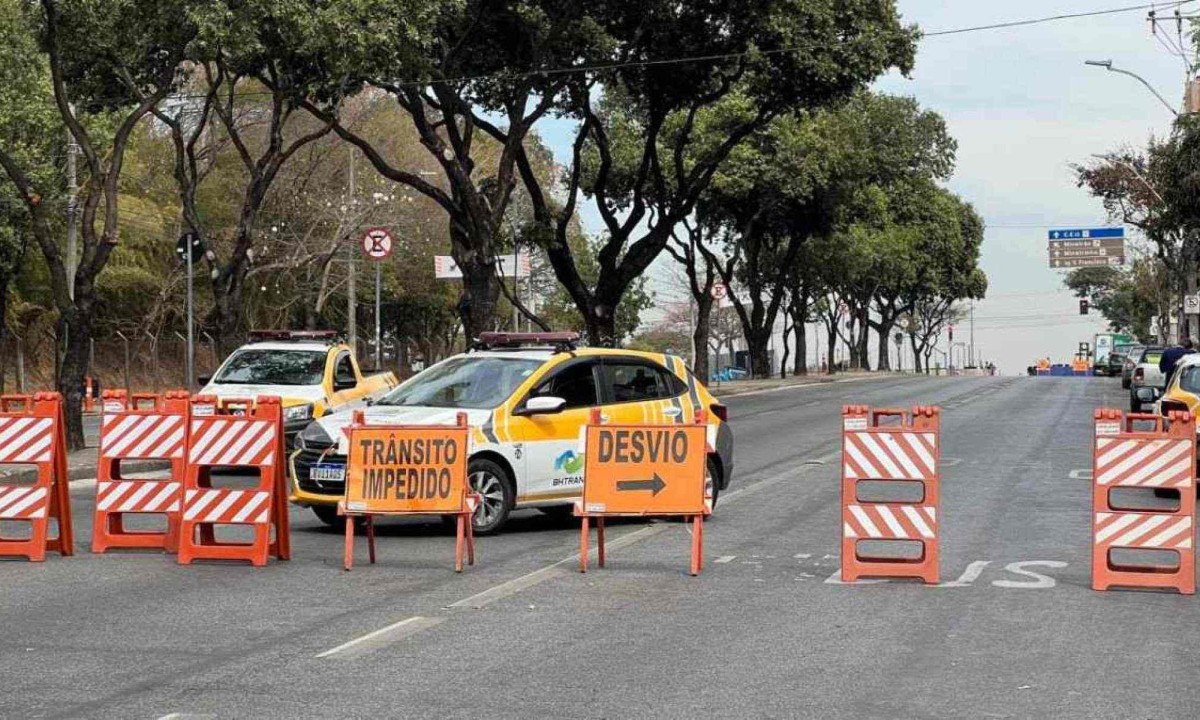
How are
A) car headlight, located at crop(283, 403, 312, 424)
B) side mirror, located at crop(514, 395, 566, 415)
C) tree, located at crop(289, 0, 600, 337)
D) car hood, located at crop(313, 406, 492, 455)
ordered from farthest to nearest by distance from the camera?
tree, located at crop(289, 0, 600, 337) < car headlight, located at crop(283, 403, 312, 424) < side mirror, located at crop(514, 395, 566, 415) < car hood, located at crop(313, 406, 492, 455)

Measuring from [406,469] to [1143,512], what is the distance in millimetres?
5394

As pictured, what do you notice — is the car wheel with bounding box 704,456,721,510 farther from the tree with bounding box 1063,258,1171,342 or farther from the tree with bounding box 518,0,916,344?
the tree with bounding box 1063,258,1171,342

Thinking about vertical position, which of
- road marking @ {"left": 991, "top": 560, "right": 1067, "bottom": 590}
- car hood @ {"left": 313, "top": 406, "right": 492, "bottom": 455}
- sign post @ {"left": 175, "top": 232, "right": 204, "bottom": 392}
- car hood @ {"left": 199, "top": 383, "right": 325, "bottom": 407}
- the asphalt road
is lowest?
road marking @ {"left": 991, "top": 560, "right": 1067, "bottom": 590}

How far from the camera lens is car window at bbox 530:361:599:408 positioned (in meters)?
15.4

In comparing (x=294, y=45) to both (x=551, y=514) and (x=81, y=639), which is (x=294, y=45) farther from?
(x=81, y=639)

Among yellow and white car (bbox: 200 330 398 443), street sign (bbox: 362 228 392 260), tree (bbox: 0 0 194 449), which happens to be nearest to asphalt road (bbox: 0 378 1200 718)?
yellow and white car (bbox: 200 330 398 443)

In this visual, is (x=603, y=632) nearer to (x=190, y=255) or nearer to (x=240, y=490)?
(x=240, y=490)

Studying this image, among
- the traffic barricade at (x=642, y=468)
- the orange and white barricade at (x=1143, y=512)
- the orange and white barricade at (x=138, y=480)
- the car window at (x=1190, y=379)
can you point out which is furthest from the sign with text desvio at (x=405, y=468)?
the car window at (x=1190, y=379)

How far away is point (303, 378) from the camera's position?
23.7 meters

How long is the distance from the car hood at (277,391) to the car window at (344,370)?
616 mm

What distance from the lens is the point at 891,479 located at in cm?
1207

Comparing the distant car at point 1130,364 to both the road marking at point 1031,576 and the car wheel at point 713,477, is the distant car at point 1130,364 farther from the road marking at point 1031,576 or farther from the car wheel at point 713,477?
the road marking at point 1031,576

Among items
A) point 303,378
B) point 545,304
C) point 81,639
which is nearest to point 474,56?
point 303,378

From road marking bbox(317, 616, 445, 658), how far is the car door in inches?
181
